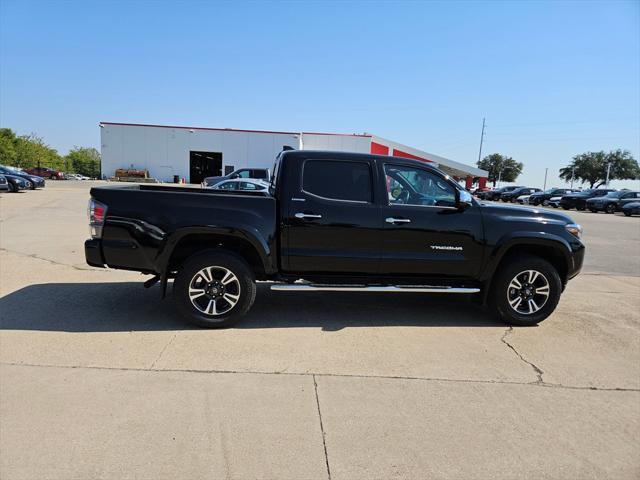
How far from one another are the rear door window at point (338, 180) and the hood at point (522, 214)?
146 centimetres

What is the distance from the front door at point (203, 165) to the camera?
54594mm

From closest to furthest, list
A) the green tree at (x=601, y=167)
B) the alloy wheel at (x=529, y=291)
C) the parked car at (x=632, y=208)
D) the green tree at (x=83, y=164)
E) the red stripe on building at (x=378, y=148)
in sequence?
1. the alloy wheel at (x=529, y=291)
2. the parked car at (x=632, y=208)
3. the red stripe on building at (x=378, y=148)
4. the green tree at (x=601, y=167)
5. the green tree at (x=83, y=164)

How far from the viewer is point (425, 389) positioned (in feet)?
12.8

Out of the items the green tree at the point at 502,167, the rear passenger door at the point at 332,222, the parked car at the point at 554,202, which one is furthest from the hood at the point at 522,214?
the green tree at the point at 502,167

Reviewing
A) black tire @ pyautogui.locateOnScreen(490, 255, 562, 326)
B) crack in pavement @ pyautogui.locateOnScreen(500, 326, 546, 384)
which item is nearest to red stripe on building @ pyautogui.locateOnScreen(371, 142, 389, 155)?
black tire @ pyautogui.locateOnScreen(490, 255, 562, 326)

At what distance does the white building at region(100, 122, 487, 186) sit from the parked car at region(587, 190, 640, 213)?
73.3 ft

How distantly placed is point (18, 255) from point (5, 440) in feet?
23.3

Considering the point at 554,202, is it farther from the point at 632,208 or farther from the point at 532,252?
the point at 532,252

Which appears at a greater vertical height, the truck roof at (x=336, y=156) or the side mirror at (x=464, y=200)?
the truck roof at (x=336, y=156)

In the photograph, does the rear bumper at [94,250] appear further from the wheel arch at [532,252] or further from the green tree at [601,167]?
the green tree at [601,167]

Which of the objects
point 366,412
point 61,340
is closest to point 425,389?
point 366,412

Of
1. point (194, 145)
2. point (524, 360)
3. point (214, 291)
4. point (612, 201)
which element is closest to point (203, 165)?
point (194, 145)

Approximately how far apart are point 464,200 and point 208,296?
10.3 ft

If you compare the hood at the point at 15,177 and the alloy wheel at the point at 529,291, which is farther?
the hood at the point at 15,177
